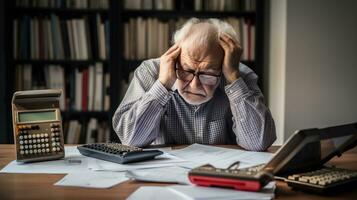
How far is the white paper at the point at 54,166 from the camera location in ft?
4.01

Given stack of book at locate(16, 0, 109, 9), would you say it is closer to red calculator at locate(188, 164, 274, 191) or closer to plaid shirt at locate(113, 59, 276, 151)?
plaid shirt at locate(113, 59, 276, 151)

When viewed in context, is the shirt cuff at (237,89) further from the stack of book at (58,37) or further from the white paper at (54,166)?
the stack of book at (58,37)

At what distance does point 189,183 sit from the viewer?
1.08 metres

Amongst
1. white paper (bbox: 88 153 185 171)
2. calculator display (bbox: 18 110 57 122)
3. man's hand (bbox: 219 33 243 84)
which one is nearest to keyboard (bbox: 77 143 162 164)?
white paper (bbox: 88 153 185 171)

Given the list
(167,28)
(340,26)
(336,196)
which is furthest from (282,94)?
(336,196)

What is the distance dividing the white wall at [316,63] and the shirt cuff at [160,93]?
4.52ft

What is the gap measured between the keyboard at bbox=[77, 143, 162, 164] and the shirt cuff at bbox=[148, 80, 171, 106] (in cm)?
29

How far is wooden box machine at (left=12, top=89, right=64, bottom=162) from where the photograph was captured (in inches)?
52.1

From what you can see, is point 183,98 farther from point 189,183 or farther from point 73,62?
point 73,62

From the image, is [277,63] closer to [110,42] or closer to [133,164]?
[110,42]

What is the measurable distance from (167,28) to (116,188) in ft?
7.11

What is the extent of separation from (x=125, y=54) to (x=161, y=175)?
2.06 metres

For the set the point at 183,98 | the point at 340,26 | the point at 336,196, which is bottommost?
the point at 336,196

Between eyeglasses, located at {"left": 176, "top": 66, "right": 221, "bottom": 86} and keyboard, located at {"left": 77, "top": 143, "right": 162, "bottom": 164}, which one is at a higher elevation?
eyeglasses, located at {"left": 176, "top": 66, "right": 221, "bottom": 86}
